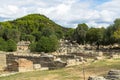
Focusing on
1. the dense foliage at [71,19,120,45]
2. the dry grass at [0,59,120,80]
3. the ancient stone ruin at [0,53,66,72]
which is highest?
the dense foliage at [71,19,120,45]

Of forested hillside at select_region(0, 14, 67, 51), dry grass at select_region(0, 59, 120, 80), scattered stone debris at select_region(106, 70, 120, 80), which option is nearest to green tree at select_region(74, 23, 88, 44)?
forested hillside at select_region(0, 14, 67, 51)

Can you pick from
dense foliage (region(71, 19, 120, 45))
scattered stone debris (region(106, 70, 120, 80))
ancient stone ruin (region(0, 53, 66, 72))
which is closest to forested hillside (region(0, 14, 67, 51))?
dense foliage (region(71, 19, 120, 45))

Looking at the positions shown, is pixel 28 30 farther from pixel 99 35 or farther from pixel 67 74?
pixel 67 74

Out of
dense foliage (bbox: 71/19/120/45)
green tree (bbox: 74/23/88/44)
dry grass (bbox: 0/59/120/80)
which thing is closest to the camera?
dry grass (bbox: 0/59/120/80)

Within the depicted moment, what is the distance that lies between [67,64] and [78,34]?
6371cm

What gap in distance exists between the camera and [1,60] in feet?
138

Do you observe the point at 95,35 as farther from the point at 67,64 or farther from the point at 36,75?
the point at 36,75

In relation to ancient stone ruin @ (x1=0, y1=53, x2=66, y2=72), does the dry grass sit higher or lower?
lower

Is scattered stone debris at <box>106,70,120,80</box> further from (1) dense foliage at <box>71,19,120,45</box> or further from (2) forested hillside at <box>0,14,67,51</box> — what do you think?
(2) forested hillside at <box>0,14,67,51</box>

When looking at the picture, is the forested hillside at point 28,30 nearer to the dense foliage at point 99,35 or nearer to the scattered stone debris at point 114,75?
the dense foliage at point 99,35

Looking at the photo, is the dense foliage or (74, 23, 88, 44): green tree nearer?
the dense foliage

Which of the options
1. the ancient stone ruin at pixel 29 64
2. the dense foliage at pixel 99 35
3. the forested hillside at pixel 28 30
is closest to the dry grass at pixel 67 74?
the ancient stone ruin at pixel 29 64

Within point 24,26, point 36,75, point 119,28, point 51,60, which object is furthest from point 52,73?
point 24,26

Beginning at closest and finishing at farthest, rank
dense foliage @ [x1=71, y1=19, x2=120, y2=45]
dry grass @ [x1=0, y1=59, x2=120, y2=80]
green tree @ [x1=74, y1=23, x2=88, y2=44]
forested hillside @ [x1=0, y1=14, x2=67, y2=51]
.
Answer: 1. dry grass @ [x1=0, y1=59, x2=120, y2=80]
2. dense foliage @ [x1=71, y1=19, x2=120, y2=45]
3. forested hillside @ [x1=0, y1=14, x2=67, y2=51]
4. green tree @ [x1=74, y1=23, x2=88, y2=44]
